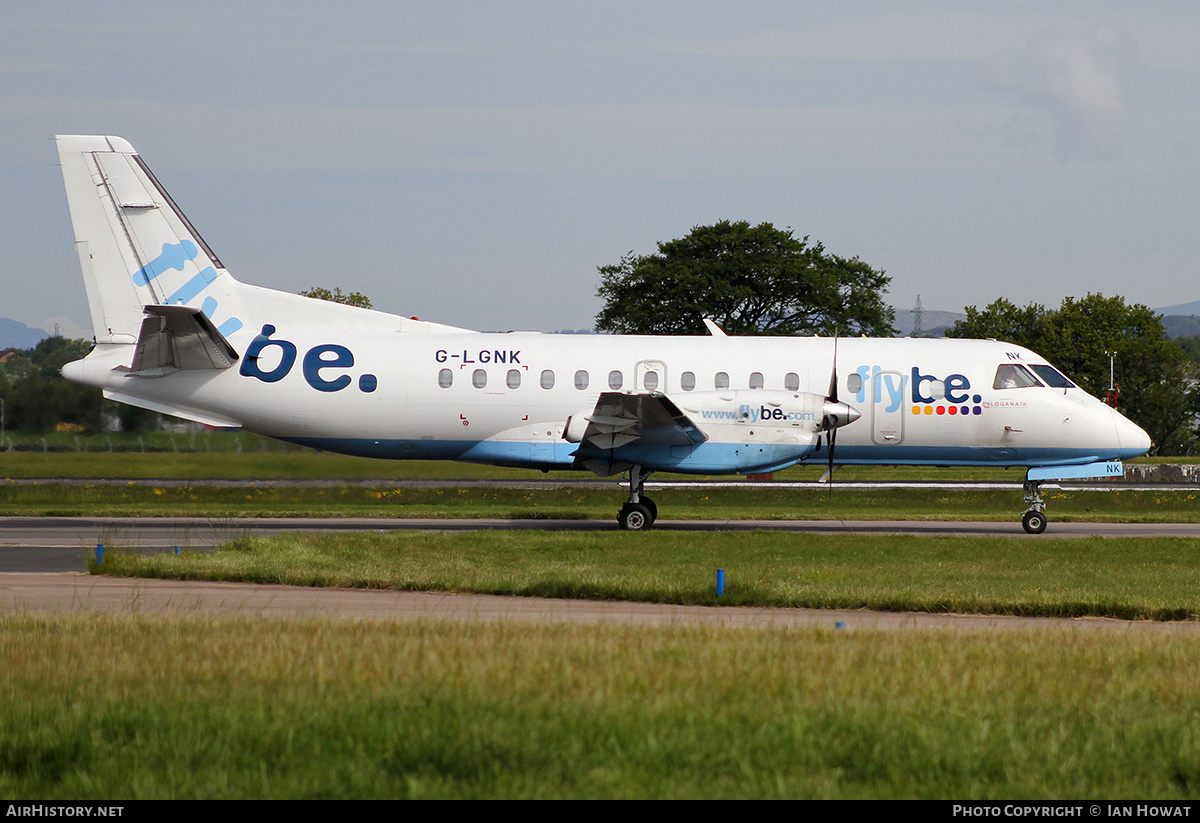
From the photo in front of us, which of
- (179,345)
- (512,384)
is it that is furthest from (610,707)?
(179,345)

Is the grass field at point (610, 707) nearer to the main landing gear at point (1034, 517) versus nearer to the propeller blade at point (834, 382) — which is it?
the propeller blade at point (834, 382)

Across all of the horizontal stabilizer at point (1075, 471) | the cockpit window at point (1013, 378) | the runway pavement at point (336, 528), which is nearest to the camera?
the runway pavement at point (336, 528)

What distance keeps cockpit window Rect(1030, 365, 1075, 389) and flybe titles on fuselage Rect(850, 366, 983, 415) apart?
1.81 m

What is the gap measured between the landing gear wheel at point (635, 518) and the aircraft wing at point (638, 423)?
5.29ft

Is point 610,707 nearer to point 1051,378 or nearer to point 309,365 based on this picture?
point 309,365

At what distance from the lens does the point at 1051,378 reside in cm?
2630

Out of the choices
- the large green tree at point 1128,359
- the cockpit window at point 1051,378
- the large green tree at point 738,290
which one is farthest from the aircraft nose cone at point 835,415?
the large green tree at point 1128,359

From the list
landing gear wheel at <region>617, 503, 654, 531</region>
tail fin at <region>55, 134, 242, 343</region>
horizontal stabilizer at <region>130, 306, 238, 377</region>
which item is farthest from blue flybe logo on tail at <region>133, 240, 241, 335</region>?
landing gear wheel at <region>617, 503, 654, 531</region>

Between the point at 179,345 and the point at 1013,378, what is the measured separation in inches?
759

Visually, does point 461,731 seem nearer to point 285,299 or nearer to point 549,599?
point 549,599

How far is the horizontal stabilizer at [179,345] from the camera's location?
2353 centimetres

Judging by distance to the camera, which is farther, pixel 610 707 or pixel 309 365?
pixel 309 365
